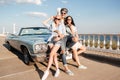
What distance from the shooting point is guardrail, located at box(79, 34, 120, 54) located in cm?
884

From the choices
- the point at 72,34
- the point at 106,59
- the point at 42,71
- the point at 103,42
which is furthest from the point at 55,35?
the point at 103,42

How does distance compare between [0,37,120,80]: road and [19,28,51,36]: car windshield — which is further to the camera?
[19,28,51,36]: car windshield

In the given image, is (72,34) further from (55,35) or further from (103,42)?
(103,42)

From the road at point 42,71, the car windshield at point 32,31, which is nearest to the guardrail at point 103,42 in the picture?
the car windshield at point 32,31

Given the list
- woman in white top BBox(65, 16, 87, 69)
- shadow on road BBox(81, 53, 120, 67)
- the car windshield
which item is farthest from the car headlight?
shadow on road BBox(81, 53, 120, 67)

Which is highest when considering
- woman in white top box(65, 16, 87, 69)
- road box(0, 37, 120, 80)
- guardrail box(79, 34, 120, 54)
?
woman in white top box(65, 16, 87, 69)

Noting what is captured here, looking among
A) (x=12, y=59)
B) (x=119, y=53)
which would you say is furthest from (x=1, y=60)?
(x=119, y=53)

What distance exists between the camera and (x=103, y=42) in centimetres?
965

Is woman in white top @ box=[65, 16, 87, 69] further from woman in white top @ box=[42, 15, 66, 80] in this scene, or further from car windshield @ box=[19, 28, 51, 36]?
car windshield @ box=[19, 28, 51, 36]

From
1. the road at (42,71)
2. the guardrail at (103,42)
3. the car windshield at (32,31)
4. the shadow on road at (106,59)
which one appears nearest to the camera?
the road at (42,71)

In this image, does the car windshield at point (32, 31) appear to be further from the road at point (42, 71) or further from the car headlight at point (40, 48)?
the car headlight at point (40, 48)

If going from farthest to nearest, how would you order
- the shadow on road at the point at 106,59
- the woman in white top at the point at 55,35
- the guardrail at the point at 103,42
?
the guardrail at the point at 103,42 < the shadow on road at the point at 106,59 < the woman in white top at the point at 55,35

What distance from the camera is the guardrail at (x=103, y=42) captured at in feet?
29.0

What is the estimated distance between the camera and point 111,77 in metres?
4.54
